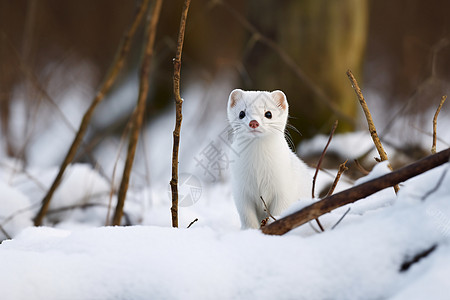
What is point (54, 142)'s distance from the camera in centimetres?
396

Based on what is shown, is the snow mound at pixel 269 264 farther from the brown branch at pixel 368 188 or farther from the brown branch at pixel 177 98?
the brown branch at pixel 177 98

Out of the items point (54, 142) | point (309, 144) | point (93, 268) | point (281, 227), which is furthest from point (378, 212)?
point (54, 142)

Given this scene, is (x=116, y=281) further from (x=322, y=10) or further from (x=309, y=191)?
(x=322, y=10)

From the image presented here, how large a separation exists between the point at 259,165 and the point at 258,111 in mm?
163

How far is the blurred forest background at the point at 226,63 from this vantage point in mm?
2361

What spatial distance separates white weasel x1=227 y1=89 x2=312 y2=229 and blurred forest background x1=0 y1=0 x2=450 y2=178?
1.70ft

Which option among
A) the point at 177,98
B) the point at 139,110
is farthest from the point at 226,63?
the point at 177,98

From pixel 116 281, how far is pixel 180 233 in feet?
0.39

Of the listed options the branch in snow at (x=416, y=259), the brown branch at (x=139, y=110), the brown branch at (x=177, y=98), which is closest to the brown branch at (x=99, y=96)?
the brown branch at (x=139, y=110)

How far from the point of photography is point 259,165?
117 centimetres

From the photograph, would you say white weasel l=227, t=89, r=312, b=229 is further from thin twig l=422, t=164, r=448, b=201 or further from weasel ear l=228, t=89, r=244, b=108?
thin twig l=422, t=164, r=448, b=201

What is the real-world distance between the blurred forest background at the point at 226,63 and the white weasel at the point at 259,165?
0.52m

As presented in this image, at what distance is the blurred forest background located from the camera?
7.75ft

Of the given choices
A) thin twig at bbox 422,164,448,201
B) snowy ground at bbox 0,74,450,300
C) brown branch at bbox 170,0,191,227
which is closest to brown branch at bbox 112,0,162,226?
brown branch at bbox 170,0,191,227
